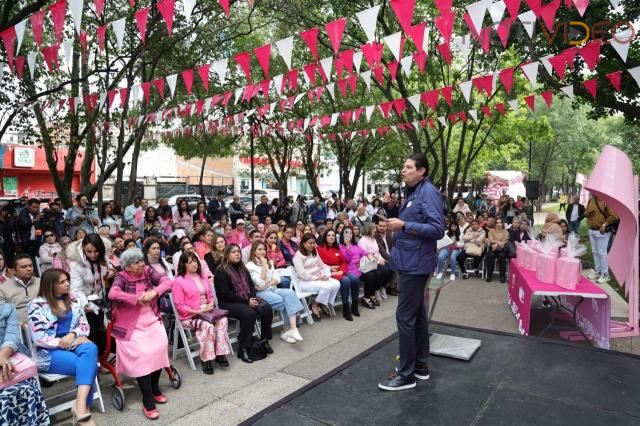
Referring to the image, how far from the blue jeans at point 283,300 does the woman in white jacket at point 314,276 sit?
663 mm

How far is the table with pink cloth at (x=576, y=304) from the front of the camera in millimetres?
4484

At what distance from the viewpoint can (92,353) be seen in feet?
11.4

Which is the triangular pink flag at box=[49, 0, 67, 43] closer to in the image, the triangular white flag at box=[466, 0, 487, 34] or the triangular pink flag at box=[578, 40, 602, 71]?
the triangular white flag at box=[466, 0, 487, 34]

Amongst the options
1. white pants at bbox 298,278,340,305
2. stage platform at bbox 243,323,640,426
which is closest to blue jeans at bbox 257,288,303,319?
white pants at bbox 298,278,340,305

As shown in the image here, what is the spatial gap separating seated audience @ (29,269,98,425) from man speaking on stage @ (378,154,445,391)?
7.27ft

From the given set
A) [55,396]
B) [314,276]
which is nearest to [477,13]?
[314,276]

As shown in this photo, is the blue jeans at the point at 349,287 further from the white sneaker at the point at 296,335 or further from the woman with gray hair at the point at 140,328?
the woman with gray hair at the point at 140,328

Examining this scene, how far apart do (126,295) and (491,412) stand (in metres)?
3.01

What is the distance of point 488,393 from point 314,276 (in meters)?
A: 3.33

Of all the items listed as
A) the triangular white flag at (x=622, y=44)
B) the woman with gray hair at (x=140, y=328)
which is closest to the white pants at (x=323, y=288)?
the woman with gray hair at (x=140, y=328)

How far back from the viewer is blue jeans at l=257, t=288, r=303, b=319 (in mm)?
5320

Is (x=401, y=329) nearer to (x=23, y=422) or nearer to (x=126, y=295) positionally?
(x=126, y=295)

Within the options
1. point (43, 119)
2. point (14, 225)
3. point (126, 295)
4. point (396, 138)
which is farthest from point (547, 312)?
point (396, 138)

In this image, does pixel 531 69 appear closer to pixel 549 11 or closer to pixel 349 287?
pixel 549 11
